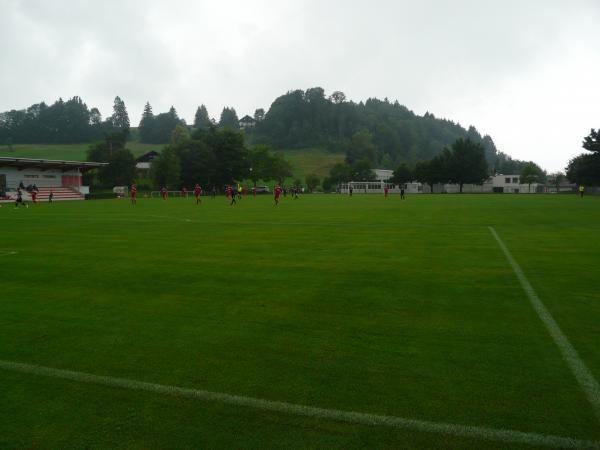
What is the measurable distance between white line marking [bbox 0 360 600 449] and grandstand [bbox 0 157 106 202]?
6272 cm

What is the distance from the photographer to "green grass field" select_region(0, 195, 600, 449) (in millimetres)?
3578

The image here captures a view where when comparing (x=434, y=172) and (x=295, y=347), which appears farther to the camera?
(x=434, y=172)

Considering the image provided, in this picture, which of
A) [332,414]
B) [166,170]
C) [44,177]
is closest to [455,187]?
[166,170]

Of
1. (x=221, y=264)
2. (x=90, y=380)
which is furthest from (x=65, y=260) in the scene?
(x=90, y=380)

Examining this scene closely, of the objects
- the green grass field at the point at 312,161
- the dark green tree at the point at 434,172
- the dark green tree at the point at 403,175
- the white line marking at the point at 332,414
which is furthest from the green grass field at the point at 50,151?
the white line marking at the point at 332,414

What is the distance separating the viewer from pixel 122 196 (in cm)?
7781

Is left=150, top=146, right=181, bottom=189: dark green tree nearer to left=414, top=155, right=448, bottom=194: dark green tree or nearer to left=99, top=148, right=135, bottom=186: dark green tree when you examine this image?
left=99, top=148, right=135, bottom=186: dark green tree

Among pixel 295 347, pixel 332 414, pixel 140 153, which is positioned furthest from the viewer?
pixel 140 153

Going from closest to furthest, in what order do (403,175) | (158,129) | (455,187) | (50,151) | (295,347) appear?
1. (295,347)
2. (403,175)
3. (455,187)
4. (50,151)
5. (158,129)

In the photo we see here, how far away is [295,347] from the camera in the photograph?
525 centimetres

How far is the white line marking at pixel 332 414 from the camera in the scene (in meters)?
3.39

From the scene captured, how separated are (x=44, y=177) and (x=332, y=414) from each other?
257ft

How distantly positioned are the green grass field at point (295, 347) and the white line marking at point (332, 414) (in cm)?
5

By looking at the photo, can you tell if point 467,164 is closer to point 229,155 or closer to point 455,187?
point 455,187
